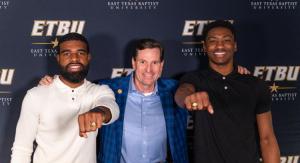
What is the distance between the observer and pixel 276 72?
2357mm

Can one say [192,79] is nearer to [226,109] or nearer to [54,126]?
[226,109]

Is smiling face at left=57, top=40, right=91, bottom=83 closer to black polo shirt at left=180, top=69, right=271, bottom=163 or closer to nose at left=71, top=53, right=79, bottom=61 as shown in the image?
nose at left=71, top=53, right=79, bottom=61

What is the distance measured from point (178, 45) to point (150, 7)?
0.98 feet

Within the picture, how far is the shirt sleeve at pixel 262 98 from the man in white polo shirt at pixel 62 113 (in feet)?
2.31

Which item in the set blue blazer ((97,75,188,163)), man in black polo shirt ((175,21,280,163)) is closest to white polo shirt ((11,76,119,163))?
blue blazer ((97,75,188,163))

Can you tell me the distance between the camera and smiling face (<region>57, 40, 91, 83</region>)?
5.50 ft

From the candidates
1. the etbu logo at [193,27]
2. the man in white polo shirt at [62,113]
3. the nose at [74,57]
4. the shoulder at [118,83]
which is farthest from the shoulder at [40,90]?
the etbu logo at [193,27]

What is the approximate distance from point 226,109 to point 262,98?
20cm

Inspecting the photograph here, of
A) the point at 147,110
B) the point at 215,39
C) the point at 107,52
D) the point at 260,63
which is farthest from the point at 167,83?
the point at 260,63

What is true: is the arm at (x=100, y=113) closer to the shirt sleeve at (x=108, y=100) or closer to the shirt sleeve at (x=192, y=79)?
the shirt sleeve at (x=108, y=100)

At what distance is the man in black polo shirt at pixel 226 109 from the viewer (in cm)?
169

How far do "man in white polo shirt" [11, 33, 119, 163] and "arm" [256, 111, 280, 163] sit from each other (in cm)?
75

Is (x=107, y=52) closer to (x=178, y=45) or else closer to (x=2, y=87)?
(x=178, y=45)

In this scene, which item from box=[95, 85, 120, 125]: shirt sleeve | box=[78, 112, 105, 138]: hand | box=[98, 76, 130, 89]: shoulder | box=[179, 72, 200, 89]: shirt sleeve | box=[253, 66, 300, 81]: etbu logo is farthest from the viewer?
box=[253, 66, 300, 81]: etbu logo
